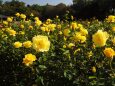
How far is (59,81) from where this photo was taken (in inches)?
163

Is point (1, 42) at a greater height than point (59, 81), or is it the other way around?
point (1, 42)

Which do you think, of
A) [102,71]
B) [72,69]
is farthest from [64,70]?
[102,71]

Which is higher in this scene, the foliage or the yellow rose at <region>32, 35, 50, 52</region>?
the yellow rose at <region>32, 35, 50, 52</region>

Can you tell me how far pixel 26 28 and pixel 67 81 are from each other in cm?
372

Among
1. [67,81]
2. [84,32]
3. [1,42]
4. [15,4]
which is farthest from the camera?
[15,4]

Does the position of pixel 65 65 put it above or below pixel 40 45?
below

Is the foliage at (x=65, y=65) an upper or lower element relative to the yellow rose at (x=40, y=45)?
lower

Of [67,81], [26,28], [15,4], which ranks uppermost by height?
[15,4]

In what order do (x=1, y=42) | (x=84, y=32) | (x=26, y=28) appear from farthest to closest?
1. (x=26, y=28)
2. (x=1, y=42)
3. (x=84, y=32)

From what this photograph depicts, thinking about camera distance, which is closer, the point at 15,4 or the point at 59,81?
the point at 59,81

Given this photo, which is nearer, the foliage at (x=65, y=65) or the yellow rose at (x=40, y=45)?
the yellow rose at (x=40, y=45)

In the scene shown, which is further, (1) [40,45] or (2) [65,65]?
(2) [65,65]

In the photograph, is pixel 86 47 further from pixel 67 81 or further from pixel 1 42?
pixel 1 42

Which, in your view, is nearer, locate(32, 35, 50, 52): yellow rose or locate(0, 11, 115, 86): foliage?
locate(32, 35, 50, 52): yellow rose
